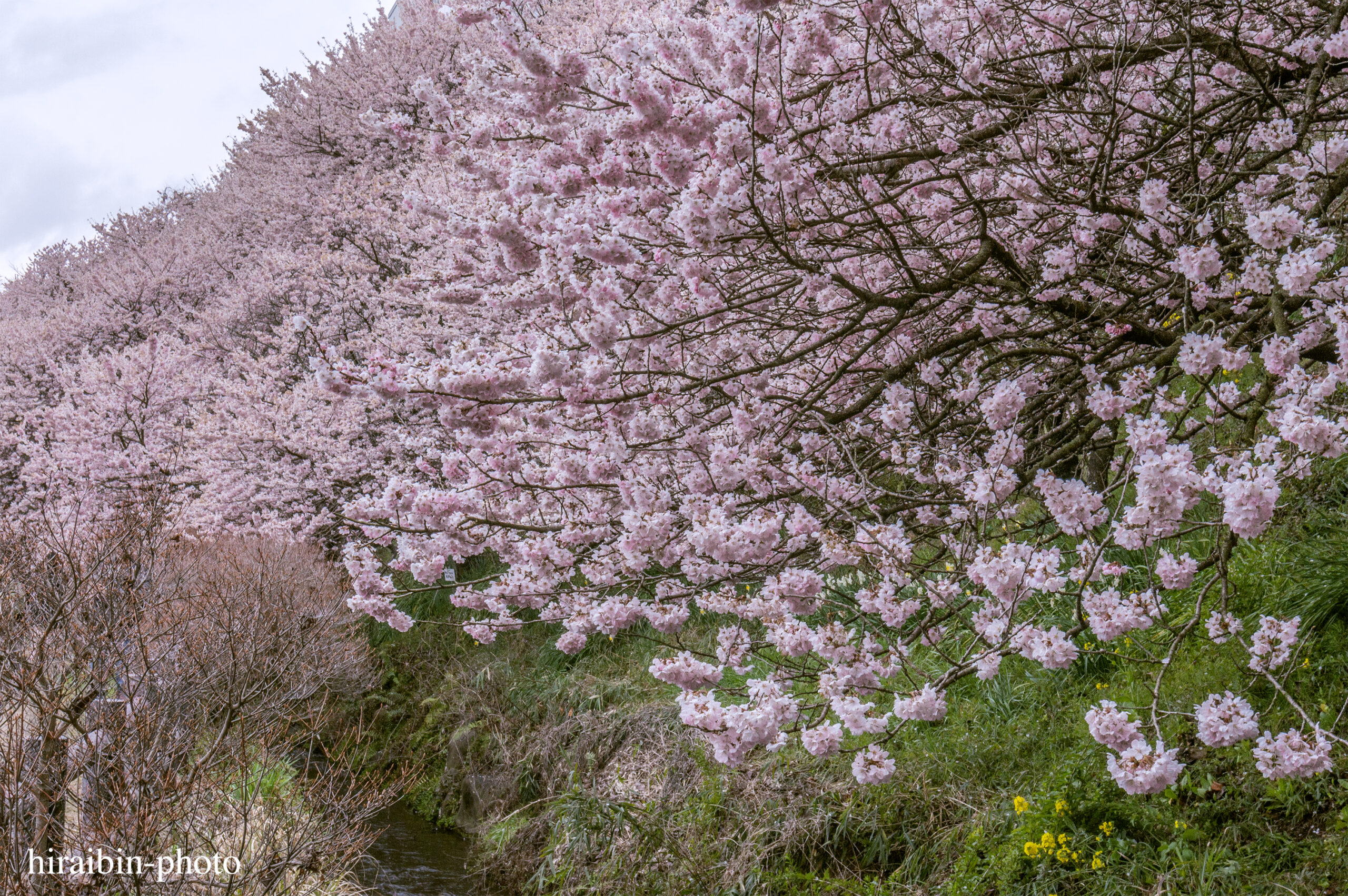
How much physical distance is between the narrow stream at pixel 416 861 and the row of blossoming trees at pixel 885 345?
3.90m

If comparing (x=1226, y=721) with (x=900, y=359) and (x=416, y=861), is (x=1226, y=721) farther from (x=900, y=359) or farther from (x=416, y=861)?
(x=416, y=861)

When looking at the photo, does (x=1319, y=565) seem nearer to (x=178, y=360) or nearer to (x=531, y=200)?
(x=531, y=200)

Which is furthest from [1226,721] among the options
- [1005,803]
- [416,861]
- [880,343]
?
[416,861]

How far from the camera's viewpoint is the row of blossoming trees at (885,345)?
2.59m

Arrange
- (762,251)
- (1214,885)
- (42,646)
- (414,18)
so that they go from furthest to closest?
(414,18) < (42,646) < (762,251) < (1214,885)

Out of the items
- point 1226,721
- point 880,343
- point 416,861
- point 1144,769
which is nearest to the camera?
point 1144,769

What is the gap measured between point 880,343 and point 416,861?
664 cm

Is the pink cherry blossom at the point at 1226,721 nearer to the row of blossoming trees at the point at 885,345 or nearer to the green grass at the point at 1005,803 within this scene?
the row of blossoming trees at the point at 885,345

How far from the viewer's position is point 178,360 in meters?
15.5

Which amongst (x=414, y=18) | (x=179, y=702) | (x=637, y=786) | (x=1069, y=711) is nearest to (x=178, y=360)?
(x=414, y=18)

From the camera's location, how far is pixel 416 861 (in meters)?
7.88

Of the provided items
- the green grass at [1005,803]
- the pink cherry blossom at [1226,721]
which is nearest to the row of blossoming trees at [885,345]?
the pink cherry blossom at [1226,721]

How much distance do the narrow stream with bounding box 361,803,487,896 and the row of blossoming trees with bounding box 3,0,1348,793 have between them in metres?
3.90

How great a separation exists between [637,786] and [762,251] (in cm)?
409
